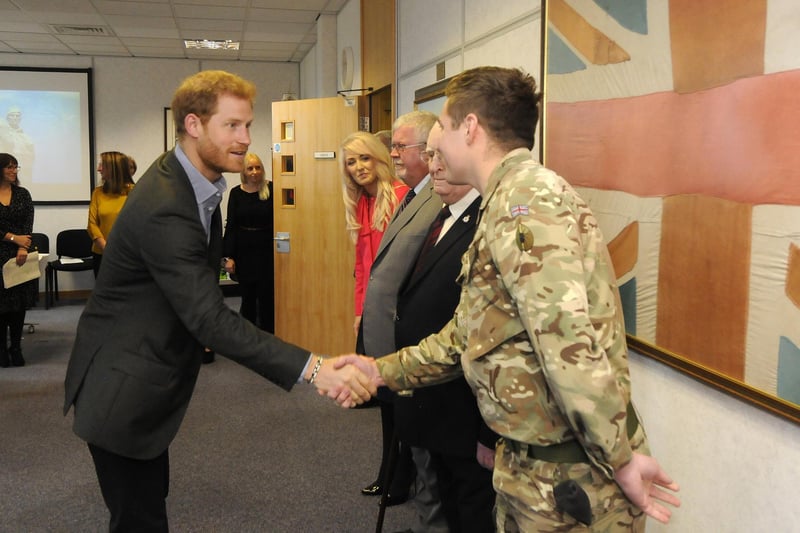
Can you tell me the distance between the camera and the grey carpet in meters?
2.79

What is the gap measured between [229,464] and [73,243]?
580 cm

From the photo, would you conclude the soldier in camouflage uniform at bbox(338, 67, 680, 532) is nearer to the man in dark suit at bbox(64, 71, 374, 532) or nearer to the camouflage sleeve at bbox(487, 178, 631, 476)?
the camouflage sleeve at bbox(487, 178, 631, 476)

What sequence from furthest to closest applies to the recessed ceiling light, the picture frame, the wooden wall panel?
the recessed ceiling light, the wooden wall panel, the picture frame

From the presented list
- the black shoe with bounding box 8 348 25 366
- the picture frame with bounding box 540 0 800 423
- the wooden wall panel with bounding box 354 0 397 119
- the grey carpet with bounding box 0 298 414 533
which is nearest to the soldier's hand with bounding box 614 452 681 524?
the picture frame with bounding box 540 0 800 423

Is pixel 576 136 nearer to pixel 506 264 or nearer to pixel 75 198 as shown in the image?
pixel 506 264

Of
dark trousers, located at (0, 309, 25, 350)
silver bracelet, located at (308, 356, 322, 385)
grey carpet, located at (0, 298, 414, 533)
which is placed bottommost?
grey carpet, located at (0, 298, 414, 533)

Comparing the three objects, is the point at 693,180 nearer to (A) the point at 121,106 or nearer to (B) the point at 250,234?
(B) the point at 250,234

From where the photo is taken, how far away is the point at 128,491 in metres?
1.66

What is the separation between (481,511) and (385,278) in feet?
2.95

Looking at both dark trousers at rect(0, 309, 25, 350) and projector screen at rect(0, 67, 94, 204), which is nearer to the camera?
dark trousers at rect(0, 309, 25, 350)

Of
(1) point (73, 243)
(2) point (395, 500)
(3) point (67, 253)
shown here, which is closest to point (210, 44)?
(1) point (73, 243)

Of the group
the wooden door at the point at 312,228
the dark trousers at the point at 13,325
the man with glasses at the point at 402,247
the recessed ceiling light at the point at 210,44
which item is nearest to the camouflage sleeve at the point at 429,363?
the man with glasses at the point at 402,247

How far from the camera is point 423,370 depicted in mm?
1668

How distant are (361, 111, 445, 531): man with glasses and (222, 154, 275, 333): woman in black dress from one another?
3006 mm
